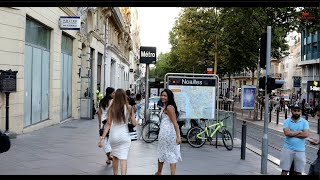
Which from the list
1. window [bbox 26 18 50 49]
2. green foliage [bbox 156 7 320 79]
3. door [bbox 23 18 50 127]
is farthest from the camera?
green foliage [bbox 156 7 320 79]

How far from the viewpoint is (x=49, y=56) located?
55.0ft

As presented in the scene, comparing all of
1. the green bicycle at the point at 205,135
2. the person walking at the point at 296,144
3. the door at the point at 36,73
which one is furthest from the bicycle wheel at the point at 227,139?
the door at the point at 36,73

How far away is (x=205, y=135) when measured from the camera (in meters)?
12.5

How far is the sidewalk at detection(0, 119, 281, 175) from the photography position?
26.9ft

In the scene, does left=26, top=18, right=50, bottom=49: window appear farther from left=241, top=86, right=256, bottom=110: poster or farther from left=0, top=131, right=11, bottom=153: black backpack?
left=0, top=131, right=11, bottom=153: black backpack

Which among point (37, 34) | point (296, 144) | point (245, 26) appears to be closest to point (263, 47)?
point (296, 144)

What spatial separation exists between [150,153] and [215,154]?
183 centimetres

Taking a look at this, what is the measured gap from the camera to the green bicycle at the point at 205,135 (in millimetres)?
12273

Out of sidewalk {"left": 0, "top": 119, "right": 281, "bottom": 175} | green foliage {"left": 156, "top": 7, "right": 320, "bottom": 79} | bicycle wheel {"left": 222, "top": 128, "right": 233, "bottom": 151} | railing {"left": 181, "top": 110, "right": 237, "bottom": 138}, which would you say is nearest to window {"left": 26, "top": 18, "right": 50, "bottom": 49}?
sidewalk {"left": 0, "top": 119, "right": 281, "bottom": 175}

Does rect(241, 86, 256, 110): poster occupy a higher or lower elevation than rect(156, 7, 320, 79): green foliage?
lower

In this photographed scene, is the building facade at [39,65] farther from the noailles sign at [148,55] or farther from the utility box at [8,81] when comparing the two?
the noailles sign at [148,55]
